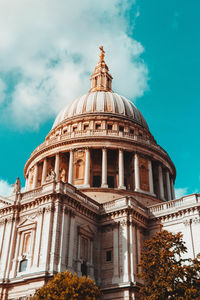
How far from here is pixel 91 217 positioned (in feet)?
119

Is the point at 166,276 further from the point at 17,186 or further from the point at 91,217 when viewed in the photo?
the point at 17,186

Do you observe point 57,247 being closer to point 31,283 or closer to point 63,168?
point 31,283

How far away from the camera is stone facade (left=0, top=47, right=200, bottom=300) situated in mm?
30938

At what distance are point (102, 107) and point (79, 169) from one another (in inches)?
512

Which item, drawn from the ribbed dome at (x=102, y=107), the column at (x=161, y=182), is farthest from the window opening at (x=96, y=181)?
the ribbed dome at (x=102, y=107)

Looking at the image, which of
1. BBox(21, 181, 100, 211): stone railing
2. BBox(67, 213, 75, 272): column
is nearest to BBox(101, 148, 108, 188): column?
BBox(21, 181, 100, 211): stone railing

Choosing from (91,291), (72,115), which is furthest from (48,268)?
(72,115)

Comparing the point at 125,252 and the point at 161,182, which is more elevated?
the point at 161,182

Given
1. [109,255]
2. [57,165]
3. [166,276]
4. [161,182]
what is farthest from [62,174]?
[166,276]

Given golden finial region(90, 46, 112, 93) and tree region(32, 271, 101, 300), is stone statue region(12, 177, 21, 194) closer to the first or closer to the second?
tree region(32, 271, 101, 300)

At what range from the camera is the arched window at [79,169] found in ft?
157

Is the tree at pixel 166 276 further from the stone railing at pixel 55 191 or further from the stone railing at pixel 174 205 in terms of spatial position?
the stone railing at pixel 55 191

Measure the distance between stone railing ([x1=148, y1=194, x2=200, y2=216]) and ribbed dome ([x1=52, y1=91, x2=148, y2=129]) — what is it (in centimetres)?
2197

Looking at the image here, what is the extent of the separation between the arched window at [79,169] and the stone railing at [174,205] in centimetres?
1261
